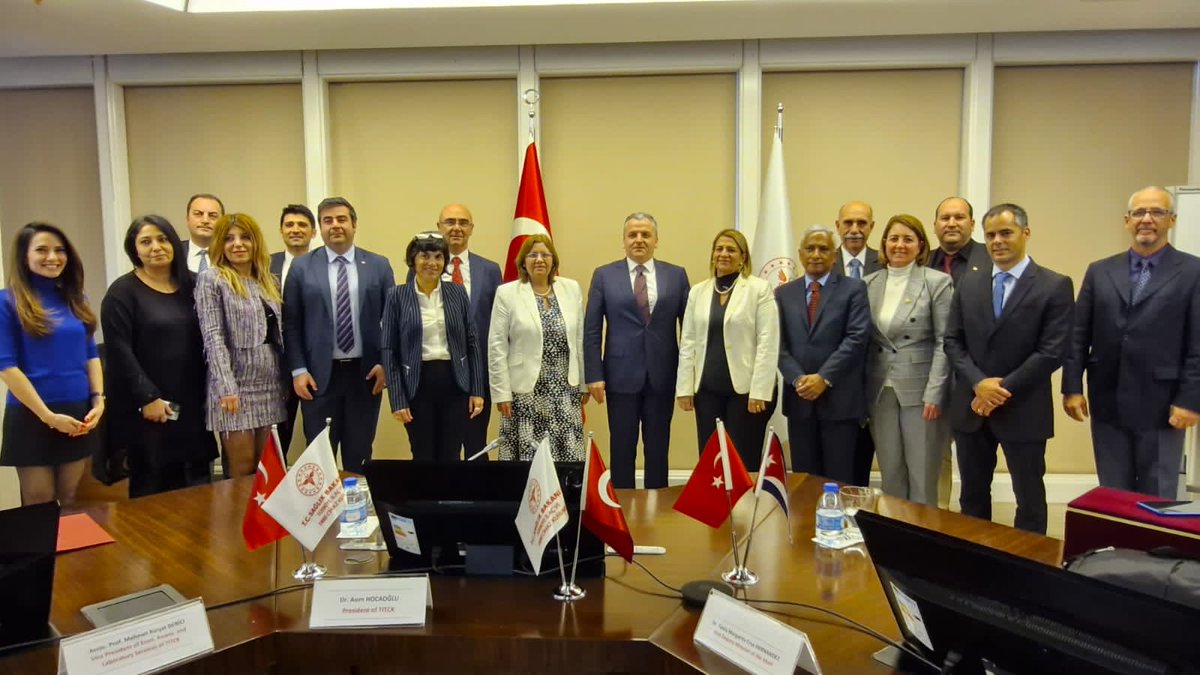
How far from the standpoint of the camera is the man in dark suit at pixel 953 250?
3.64 metres

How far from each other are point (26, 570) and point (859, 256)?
3.59 meters

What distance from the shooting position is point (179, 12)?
4012 millimetres

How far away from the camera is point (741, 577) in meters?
1.63

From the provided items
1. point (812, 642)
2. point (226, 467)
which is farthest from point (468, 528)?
point (226, 467)

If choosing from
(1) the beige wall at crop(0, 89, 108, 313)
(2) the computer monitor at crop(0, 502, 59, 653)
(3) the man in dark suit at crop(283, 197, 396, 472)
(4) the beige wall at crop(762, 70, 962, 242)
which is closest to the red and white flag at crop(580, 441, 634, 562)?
(2) the computer monitor at crop(0, 502, 59, 653)

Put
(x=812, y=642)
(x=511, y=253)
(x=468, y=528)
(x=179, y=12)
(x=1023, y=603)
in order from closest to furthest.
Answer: (x=1023, y=603), (x=812, y=642), (x=468, y=528), (x=179, y=12), (x=511, y=253)

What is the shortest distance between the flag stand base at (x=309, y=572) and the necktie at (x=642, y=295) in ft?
7.66

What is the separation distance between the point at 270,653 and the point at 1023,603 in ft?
4.08

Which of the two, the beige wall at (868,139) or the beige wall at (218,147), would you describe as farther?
the beige wall at (218,147)

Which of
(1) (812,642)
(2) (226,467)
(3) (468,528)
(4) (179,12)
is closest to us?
(1) (812,642)

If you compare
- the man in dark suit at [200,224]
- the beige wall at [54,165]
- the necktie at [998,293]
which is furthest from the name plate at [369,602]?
the beige wall at [54,165]

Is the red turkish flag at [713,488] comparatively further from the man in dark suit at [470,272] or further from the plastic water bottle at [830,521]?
the man in dark suit at [470,272]

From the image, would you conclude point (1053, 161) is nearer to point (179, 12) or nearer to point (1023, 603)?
point (1023, 603)

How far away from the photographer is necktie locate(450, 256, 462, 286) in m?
4.10
